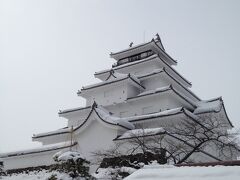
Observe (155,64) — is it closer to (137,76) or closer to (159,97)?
(137,76)

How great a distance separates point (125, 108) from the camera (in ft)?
98.4

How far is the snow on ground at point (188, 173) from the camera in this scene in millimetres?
6406

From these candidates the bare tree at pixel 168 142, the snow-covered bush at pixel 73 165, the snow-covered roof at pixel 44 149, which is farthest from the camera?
the snow-covered roof at pixel 44 149

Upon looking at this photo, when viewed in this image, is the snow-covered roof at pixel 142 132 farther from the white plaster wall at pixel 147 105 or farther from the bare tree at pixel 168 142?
the white plaster wall at pixel 147 105

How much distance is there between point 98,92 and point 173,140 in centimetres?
1211

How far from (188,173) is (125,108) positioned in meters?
23.1

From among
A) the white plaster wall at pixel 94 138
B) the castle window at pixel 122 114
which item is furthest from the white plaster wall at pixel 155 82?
the white plaster wall at pixel 94 138

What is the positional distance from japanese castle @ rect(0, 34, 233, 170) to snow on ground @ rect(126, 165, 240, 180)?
551 inches

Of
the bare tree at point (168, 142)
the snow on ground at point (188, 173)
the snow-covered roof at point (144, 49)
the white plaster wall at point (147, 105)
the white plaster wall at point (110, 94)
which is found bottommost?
the snow on ground at point (188, 173)

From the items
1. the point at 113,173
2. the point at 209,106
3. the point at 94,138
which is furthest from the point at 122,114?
the point at 113,173

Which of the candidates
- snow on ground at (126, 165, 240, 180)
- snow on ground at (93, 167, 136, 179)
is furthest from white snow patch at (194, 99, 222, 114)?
snow on ground at (126, 165, 240, 180)

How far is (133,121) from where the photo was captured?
2603 cm

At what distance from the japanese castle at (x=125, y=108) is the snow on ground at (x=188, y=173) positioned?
1399 cm

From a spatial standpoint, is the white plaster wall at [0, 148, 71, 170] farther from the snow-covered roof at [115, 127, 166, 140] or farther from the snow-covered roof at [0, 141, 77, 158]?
the snow-covered roof at [115, 127, 166, 140]
